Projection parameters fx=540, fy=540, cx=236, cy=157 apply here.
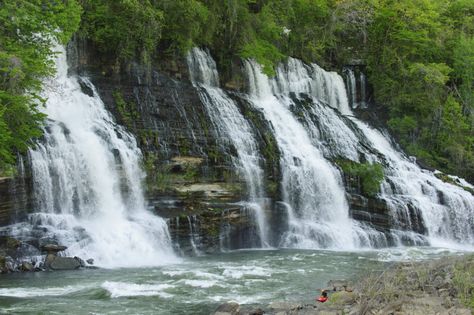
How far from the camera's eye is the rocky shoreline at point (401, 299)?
8.72 meters

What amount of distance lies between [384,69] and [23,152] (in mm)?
24046

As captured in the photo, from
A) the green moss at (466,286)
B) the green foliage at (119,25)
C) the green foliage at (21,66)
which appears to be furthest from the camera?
the green foliage at (119,25)

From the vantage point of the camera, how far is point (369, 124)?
3080 centimetres

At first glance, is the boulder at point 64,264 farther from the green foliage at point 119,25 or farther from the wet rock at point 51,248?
the green foliage at point 119,25

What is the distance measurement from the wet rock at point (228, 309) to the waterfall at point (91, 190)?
6.27 m

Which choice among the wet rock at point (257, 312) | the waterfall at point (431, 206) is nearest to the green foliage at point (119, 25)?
the waterfall at point (431, 206)

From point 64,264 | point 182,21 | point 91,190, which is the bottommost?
point 64,264

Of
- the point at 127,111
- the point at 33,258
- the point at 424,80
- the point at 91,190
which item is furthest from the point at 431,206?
the point at 33,258

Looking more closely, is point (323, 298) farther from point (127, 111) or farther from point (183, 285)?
point (127, 111)

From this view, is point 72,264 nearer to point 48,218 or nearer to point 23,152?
point 48,218

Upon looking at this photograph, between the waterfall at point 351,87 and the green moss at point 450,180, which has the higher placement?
the waterfall at point 351,87

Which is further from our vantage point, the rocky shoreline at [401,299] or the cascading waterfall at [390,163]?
the cascading waterfall at [390,163]

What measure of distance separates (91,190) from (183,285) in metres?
6.21

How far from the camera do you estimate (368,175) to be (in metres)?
23.2
